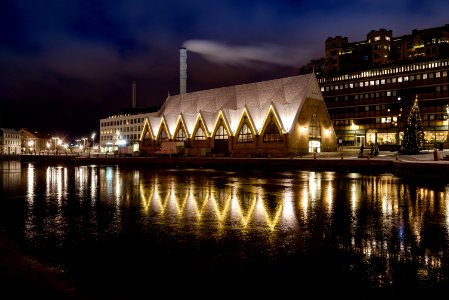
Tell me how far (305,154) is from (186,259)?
4903 cm

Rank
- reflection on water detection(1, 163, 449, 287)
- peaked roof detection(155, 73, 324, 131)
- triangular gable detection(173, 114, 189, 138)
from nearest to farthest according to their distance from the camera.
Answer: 1. reflection on water detection(1, 163, 449, 287)
2. peaked roof detection(155, 73, 324, 131)
3. triangular gable detection(173, 114, 189, 138)

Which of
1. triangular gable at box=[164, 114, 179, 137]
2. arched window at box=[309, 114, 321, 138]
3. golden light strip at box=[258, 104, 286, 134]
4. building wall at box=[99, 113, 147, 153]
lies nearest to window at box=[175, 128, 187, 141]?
triangular gable at box=[164, 114, 179, 137]

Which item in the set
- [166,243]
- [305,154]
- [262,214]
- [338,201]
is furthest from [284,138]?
[166,243]

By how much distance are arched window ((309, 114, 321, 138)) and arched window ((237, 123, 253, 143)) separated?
350 inches

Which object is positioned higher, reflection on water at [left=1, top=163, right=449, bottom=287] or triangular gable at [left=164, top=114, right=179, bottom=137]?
triangular gable at [left=164, top=114, right=179, bottom=137]

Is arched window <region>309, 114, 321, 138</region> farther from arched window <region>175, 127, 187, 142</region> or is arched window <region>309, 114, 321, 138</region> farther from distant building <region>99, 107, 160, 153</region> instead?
distant building <region>99, 107, 160, 153</region>

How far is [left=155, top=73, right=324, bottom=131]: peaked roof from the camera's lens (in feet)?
182

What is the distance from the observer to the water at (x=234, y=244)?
17.7ft

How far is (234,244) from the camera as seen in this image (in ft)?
24.4

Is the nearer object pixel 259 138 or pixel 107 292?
pixel 107 292

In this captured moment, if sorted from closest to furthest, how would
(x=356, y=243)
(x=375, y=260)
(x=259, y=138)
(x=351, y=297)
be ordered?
(x=351, y=297), (x=375, y=260), (x=356, y=243), (x=259, y=138)

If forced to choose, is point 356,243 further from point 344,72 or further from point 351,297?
point 344,72

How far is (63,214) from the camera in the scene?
1110 cm

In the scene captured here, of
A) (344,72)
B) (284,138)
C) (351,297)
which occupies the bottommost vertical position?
(351,297)
